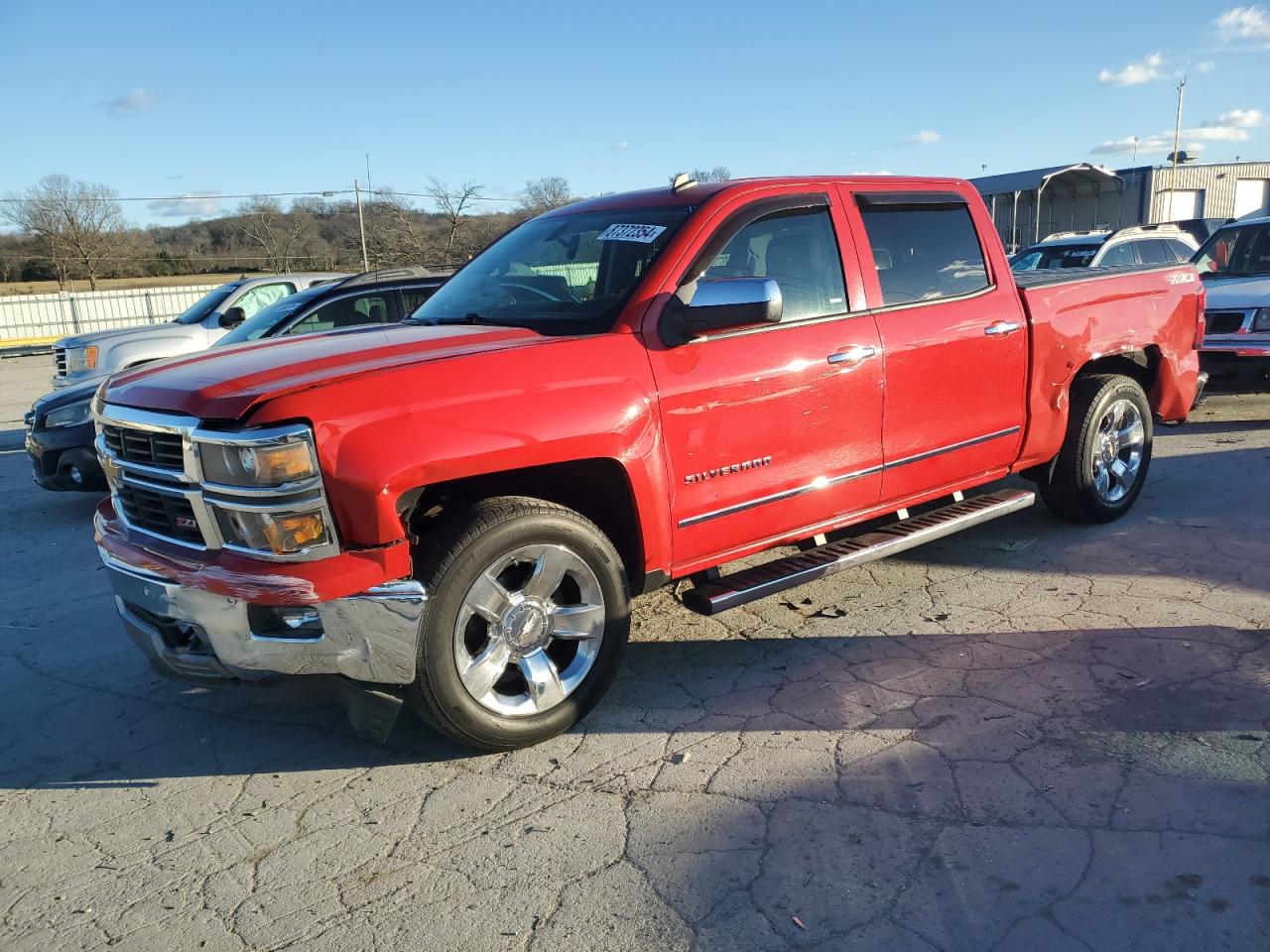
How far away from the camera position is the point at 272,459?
2.86 m

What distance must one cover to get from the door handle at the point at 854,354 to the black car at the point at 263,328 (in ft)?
11.0

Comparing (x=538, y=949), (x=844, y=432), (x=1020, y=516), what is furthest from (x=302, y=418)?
(x=1020, y=516)

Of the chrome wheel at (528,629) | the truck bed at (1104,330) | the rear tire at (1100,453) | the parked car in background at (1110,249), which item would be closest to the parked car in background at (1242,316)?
the parked car in background at (1110,249)

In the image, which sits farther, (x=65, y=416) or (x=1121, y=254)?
(x=1121, y=254)

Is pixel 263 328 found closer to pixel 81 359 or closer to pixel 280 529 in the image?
pixel 81 359

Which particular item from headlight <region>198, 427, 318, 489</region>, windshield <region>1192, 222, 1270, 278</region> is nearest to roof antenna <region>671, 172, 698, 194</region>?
headlight <region>198, 427, 318, 489</region>

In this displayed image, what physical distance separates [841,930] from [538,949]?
78cm

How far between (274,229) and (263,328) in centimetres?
5321

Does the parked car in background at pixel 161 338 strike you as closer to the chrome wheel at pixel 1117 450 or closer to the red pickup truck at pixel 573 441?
the red pickup truck at pixel 573 441

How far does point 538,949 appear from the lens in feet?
8.03

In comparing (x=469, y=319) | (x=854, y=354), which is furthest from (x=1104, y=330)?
(x=469, y=319)

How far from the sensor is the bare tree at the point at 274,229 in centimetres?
5512

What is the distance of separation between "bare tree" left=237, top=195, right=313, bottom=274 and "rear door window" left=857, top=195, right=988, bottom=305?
55.1 meters

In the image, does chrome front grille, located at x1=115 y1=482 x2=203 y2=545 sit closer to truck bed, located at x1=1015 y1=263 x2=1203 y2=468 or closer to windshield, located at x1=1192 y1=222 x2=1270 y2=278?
truck bed, located at x1=1015 y1=263 x2=1203 y2=468
